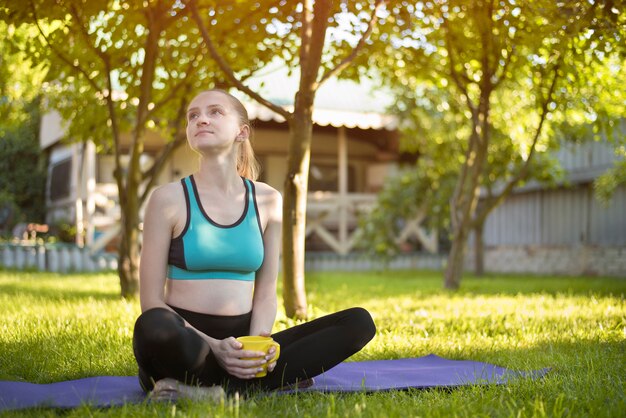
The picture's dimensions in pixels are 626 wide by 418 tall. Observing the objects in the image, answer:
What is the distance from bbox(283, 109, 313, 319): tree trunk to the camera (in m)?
6.42

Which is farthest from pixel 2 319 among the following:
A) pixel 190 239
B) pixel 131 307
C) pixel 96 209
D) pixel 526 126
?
pixel 96 209

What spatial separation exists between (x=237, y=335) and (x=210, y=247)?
1.55 ft

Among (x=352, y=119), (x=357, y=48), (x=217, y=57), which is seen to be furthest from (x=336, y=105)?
(x=217, y=57)

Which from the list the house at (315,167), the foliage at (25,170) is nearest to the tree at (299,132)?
the house at (315,167)

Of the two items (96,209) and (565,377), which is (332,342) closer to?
(565,377)

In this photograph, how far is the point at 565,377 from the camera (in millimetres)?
3865

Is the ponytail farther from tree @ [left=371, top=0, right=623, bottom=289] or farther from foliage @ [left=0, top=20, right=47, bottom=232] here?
foliage @ [left=0, top=20, right=47, bottom=232]

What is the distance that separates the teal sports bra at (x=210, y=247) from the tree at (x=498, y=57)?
12.4 feet

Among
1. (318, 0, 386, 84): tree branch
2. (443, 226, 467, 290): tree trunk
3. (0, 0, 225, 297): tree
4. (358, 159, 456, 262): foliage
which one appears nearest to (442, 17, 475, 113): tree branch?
(443, 226, 467, 290): tree trunk

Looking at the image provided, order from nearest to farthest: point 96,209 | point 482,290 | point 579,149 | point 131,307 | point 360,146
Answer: point 131,307 → point 482,290 → point 579,149 → point 96,209 → point 360,146

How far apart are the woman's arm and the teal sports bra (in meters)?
0.12

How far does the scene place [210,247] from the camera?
3412 mm

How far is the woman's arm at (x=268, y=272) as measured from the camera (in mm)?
3580

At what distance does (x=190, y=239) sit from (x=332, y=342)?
0.82 metres
